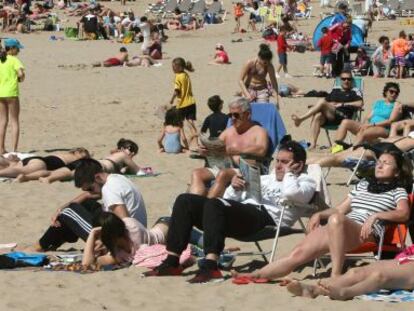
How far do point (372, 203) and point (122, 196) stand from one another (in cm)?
170

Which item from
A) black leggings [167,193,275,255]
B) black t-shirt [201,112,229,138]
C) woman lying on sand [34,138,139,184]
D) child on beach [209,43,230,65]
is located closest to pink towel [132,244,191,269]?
black leggings [167,193,275,255]

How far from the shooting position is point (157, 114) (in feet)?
48.0

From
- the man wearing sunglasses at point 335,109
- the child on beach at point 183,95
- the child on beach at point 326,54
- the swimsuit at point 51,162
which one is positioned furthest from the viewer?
the child on beach at point 326,54

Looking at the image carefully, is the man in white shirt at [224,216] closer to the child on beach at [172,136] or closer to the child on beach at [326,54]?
the child on beach at [172,136]

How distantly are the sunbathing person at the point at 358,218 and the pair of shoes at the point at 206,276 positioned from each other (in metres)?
0.21

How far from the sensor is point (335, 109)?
12422 millimetres

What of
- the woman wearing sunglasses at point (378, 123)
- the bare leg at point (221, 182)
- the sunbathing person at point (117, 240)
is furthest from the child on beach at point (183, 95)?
the sunbathing person at point (117, 240)

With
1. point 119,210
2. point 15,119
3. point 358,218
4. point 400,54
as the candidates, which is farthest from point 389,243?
point 400,54

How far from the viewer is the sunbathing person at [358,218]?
19.9ft

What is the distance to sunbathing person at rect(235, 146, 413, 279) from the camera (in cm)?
606

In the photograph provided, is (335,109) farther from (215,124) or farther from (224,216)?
(224,216)

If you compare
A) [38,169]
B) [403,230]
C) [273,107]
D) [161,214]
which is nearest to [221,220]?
[403,230]

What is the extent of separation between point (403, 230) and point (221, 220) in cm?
107

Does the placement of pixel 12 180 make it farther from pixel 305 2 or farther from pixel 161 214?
pixel 305 2
